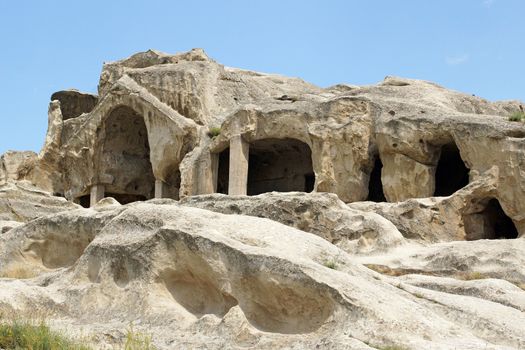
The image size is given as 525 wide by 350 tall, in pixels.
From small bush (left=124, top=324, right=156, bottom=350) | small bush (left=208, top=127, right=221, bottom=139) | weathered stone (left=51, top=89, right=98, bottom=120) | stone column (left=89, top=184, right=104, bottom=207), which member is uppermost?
weathered stone (left=51, top=89, right=98, bottom=120)

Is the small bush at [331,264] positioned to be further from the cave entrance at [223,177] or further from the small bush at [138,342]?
the cave entrance at [223,177]

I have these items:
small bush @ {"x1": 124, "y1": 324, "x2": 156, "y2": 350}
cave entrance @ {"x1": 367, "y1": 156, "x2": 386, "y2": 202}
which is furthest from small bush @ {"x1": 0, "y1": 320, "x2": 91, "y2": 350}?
cave entrance @ {"x1": 367, "y1": 156, "x2": 386, "y2": 202}

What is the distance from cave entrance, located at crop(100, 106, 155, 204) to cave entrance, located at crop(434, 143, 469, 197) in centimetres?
1213

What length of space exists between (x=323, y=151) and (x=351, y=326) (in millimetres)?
16094

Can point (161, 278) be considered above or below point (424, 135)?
below

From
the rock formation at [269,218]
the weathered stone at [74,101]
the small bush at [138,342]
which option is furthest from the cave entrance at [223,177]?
the small bush at [138,342]

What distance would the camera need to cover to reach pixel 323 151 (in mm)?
21703

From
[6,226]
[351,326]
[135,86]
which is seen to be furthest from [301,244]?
[135,86]

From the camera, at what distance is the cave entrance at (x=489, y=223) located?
18.2 m

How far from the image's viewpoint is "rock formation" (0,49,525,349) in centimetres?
639

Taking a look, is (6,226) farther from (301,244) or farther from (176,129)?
(176,129)

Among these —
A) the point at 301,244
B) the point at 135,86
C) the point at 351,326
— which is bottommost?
the point at 351,326

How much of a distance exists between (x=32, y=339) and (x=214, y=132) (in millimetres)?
19573

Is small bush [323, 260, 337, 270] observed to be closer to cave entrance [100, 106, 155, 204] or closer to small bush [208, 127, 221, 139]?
small bush [208, 127, 221, 139]
